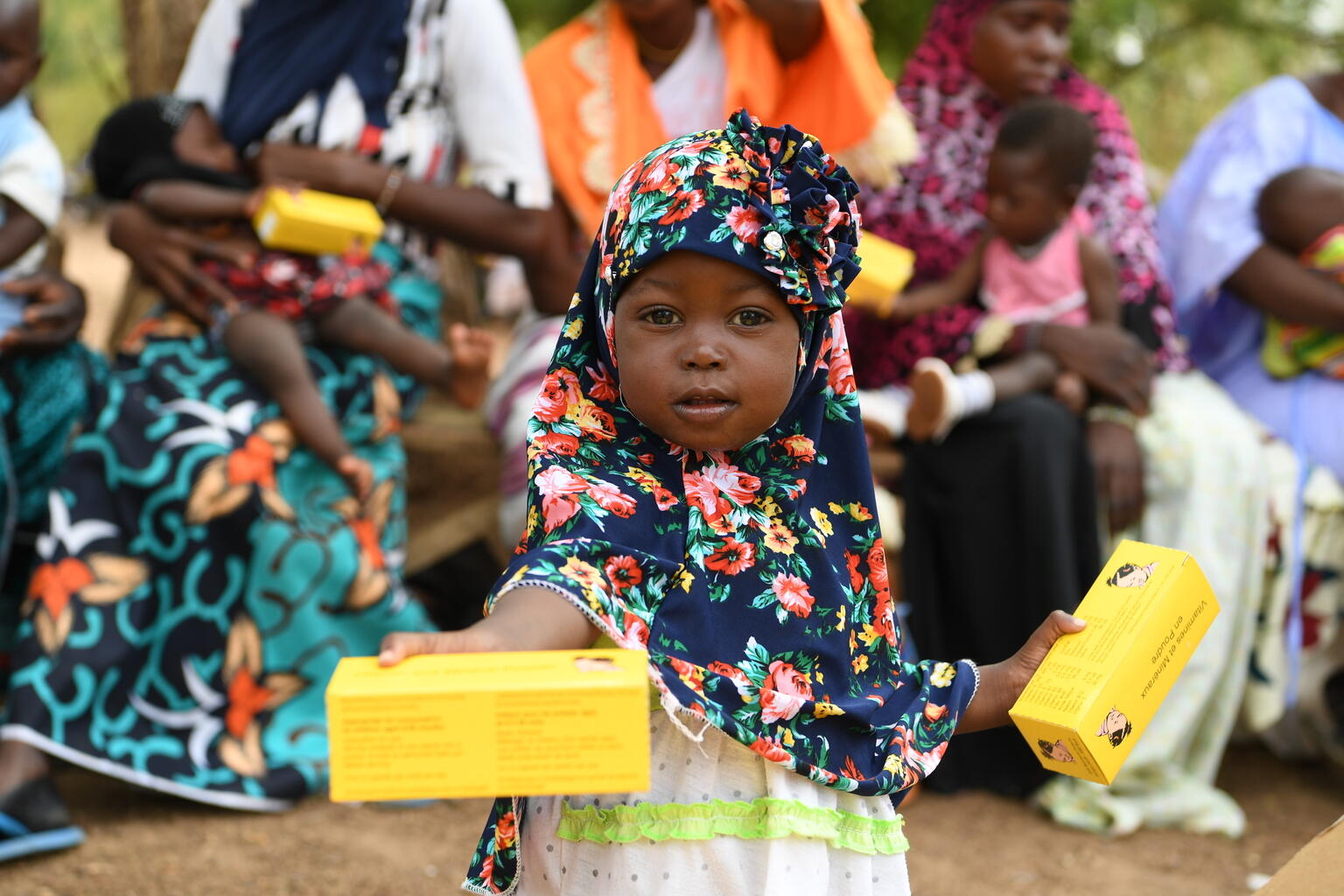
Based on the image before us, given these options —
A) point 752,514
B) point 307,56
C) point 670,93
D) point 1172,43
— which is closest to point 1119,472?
point 670,93

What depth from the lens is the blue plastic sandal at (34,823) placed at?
294 cm

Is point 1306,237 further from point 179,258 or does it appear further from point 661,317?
point 179,258

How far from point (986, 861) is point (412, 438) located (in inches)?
76.6

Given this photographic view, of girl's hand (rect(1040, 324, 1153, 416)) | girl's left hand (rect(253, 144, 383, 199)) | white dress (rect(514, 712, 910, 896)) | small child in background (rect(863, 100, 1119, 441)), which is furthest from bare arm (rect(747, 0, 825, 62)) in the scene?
white dress (rect(514, 712, 910, 896))

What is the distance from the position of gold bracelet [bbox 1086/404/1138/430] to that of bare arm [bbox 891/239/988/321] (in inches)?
18.3

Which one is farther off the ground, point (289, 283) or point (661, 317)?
point (661, 317)

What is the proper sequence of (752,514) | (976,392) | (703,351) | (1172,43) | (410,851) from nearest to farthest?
(703,351), (752,514), (410,851), (976,392), (1172,43)

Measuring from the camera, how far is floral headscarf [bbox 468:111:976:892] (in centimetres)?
178

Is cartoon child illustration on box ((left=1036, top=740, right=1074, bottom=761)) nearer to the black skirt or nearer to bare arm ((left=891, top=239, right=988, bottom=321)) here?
the black skirt

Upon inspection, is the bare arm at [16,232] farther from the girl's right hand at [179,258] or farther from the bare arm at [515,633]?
the bare arm at [515,633]

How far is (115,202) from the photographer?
3.71 m

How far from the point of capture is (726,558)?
6.14 ft

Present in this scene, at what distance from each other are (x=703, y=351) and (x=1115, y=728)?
0.70m

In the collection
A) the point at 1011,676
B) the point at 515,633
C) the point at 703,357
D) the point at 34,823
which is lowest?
the point at 34,823
